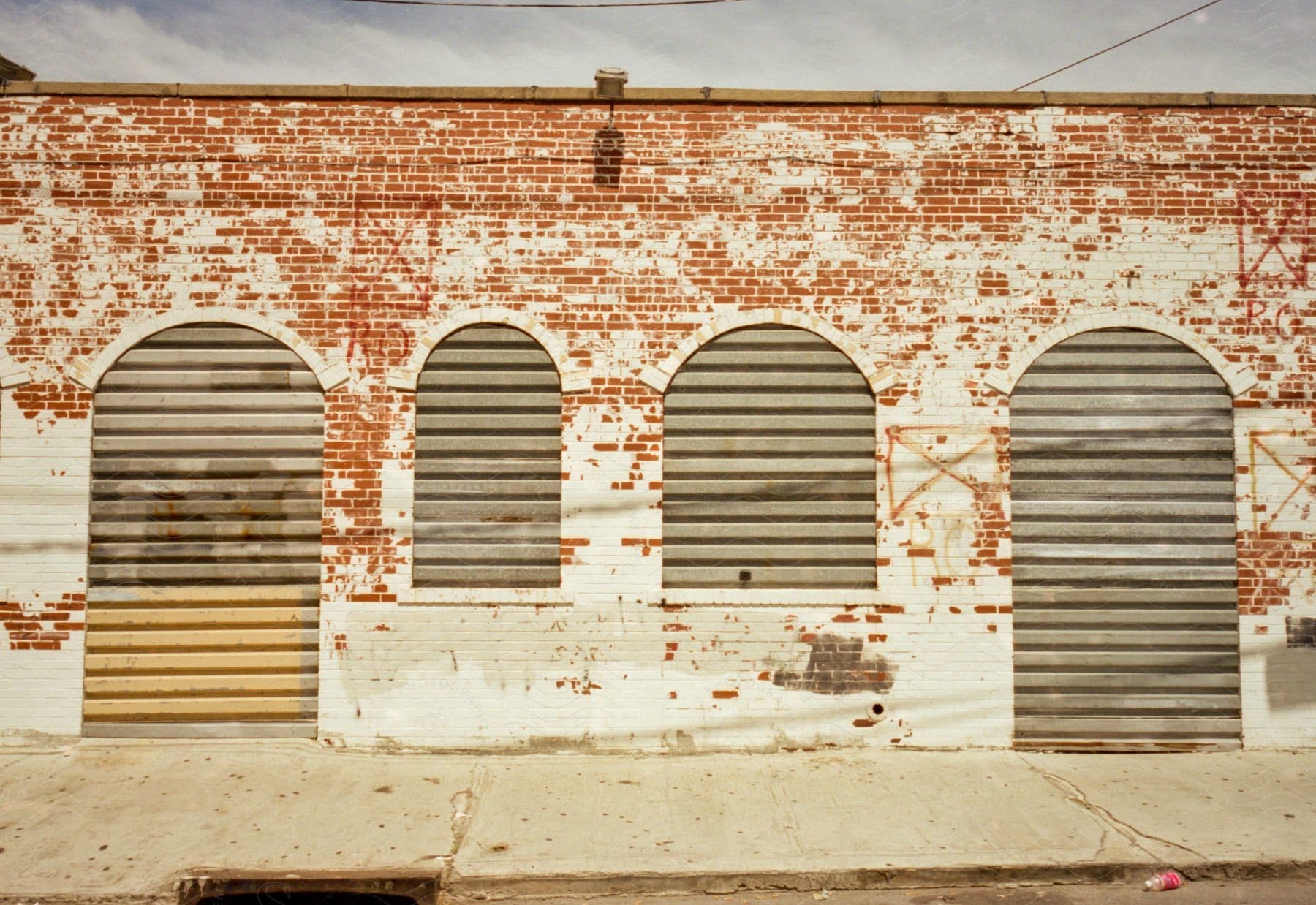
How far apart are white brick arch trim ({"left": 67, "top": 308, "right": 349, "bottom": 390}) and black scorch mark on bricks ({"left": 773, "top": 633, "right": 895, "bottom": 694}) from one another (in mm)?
4102

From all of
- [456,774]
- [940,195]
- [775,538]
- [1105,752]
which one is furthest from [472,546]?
[1105,752]

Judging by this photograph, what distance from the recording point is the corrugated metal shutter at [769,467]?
6.43 meters

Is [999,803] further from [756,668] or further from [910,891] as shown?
[756,668]

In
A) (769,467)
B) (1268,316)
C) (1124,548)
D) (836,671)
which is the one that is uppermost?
(1268,316)

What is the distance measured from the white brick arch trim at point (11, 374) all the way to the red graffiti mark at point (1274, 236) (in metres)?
9.40

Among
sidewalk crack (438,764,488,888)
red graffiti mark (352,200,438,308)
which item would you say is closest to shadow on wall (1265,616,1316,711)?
sidewalk crack (438,764,488,888)

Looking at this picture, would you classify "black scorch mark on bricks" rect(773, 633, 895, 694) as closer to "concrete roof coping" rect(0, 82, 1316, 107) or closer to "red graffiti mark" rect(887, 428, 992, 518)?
"red graffiti mark" rect(887, 428, 992, 518)

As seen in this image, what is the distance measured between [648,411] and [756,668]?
2105 millimetres

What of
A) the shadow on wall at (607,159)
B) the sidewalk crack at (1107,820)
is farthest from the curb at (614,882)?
the shadow on wall at (607,159)

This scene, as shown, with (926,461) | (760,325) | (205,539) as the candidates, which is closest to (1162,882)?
(926,461)

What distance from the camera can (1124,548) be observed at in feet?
21.1

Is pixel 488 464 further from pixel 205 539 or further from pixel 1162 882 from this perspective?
pixel 1162 882

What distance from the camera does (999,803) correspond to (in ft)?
18.0

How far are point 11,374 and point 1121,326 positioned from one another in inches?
336
